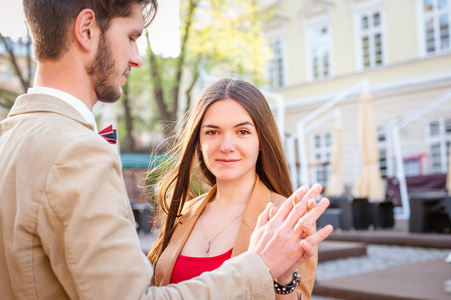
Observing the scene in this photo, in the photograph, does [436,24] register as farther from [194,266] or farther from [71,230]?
[71,230]

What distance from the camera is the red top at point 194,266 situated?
211 cm

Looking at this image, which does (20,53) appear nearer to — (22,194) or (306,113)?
(306,113)

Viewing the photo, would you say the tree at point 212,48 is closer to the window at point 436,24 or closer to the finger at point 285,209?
the window at point 436,24

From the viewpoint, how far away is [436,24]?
17.5 metres

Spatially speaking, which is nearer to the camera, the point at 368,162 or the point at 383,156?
the point at 368,162

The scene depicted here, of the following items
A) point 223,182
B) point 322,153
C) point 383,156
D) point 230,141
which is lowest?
point 383,156

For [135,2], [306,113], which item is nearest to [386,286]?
[135,2]

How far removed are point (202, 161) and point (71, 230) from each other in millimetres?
1511

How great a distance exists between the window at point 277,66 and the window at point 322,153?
3.16m

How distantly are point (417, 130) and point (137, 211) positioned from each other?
1049cm

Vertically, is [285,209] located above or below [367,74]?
below

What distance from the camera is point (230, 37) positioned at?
57.0ft

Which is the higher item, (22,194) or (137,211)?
(22,194)

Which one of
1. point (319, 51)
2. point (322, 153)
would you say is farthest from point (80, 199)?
point (319, 51)
